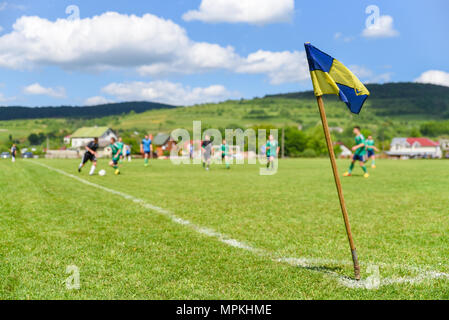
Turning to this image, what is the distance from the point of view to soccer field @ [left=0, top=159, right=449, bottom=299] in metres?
4.08

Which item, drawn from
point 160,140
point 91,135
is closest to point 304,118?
point 160,140

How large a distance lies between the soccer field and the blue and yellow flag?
6.38ft

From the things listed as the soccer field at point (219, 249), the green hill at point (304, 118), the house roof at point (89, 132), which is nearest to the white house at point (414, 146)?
the green hill at point (304, 118)

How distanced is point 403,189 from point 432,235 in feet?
27.4

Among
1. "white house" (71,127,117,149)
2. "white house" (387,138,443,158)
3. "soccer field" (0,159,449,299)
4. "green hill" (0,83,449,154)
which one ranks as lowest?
"white house" (387,138,443,158)

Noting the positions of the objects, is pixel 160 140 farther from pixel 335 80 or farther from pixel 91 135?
pixel 335 80

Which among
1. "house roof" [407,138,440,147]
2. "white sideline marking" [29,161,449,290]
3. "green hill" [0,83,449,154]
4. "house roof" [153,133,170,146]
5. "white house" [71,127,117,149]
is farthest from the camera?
"green hill" [0,83,449,154]

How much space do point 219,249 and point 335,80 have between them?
8.90 ft

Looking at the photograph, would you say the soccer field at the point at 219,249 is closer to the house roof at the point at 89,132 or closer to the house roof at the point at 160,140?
the house roof at the point at 89,132

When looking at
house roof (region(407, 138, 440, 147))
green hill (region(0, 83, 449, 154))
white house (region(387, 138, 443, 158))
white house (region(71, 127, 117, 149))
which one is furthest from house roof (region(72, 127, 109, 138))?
house roof (region(407, 138, 440, 147))

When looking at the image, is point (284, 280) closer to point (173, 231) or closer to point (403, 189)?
point (173, 231)

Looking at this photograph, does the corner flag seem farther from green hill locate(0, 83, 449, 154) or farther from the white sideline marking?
green hill locate(0, 83, 449, 154)

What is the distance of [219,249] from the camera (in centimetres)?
572
